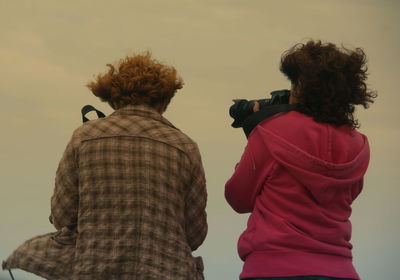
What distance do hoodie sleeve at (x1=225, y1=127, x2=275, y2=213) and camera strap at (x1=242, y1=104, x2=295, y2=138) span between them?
28mm

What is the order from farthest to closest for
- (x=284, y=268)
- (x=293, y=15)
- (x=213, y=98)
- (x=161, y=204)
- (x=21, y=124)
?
(x=293, y=15) → (x=213, y=98) → (x=21, y=124) → (x=161, y=204) → (x=284, y=268)

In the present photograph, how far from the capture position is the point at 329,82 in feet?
5.42

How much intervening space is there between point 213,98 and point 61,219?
105 cm

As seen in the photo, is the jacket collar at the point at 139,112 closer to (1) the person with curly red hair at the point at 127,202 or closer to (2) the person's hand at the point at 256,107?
(1) the person with curly red hair at the point at 127,202

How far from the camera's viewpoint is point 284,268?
1.57 m

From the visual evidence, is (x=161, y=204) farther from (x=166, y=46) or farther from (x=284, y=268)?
(x=166, y=46)

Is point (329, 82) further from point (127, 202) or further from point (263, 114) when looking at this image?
point (127, 202)

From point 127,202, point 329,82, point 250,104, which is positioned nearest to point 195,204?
point 127,202

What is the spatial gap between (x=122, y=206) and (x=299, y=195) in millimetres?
441

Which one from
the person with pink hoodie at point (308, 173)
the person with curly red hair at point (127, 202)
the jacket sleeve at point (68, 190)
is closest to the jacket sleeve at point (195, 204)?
the person with curly red hair at point (127, 202)

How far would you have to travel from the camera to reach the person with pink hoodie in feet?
5.25

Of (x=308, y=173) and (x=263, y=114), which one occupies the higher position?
(x=263, y=114)

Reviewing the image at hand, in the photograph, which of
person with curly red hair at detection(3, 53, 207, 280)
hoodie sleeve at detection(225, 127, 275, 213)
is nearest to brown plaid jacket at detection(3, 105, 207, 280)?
person with curly red hair at detection(3, 53, 207, 280)

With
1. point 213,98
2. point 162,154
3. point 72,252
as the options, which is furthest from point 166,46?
point 72,252
